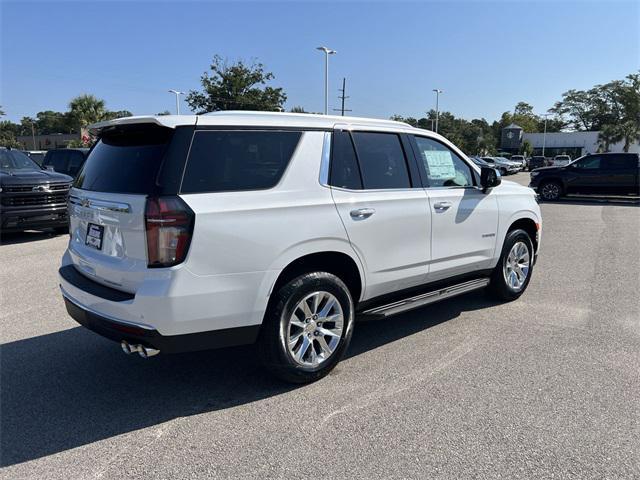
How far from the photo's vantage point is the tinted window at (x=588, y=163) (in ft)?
61.1

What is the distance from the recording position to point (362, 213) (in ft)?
12.8

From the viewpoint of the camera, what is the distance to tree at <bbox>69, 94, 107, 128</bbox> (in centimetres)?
4712

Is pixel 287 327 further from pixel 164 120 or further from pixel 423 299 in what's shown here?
pixel 164 120

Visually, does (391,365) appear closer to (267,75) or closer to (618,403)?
(618,403)

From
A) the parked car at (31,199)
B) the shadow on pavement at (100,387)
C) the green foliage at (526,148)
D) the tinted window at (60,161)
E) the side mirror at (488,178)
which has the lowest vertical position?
the shadow on pavement at (100,387)

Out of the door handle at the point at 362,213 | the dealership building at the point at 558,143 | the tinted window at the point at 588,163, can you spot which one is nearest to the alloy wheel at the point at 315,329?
the door handle at the point at 362,213

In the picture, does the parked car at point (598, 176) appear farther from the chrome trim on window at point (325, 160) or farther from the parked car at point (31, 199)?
the chrome trim on window at point (325, 160)

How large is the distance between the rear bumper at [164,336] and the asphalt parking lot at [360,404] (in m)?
0.49

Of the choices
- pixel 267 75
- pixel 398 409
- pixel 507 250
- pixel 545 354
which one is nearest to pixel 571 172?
pixel 507 250

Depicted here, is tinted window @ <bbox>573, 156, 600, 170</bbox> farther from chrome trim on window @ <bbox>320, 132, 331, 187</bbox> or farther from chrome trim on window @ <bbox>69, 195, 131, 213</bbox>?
chrome trim on window @ <bbox>69, 195, 131, 213</bbox>

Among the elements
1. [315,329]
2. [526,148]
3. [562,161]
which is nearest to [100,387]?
[315,329]

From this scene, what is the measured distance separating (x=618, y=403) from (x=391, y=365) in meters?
1.62

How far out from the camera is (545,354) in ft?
14.1

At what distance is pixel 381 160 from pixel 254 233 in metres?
1.55
